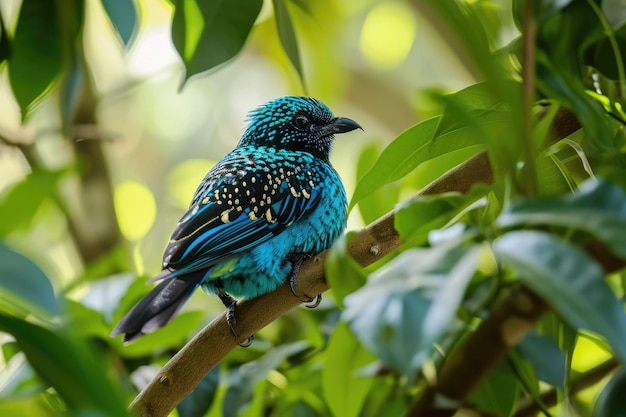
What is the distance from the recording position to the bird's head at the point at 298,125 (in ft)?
5.83

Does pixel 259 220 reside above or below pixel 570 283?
below

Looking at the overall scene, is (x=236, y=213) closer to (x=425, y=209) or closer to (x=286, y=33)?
(x=286, y=33)

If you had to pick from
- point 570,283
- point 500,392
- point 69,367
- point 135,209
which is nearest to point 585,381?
point 500,392

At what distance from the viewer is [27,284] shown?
27.2 inches

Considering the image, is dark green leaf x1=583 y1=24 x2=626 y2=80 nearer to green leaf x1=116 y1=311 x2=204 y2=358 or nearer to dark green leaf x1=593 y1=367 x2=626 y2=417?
dark green leaf x1=593 y1=367 x2=626 y2=417

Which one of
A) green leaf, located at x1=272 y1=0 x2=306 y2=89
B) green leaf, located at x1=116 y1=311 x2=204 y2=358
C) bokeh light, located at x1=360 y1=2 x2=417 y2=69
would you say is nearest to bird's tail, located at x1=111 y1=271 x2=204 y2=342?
green leaf, located at x1=116 y1=311 x2=204 y2=358

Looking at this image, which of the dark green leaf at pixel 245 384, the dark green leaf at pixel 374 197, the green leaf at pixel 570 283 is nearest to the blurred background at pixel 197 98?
the dark green leaf at pixel 374 197

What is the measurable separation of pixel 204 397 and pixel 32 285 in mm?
777

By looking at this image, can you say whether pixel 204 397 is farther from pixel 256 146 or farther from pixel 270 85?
pixel 270 85

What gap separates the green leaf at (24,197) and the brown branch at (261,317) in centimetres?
78

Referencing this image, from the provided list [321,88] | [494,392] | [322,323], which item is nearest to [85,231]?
[321,88]

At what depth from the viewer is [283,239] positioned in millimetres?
1530

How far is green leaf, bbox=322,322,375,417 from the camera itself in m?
0.90

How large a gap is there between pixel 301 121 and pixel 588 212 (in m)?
1.21
